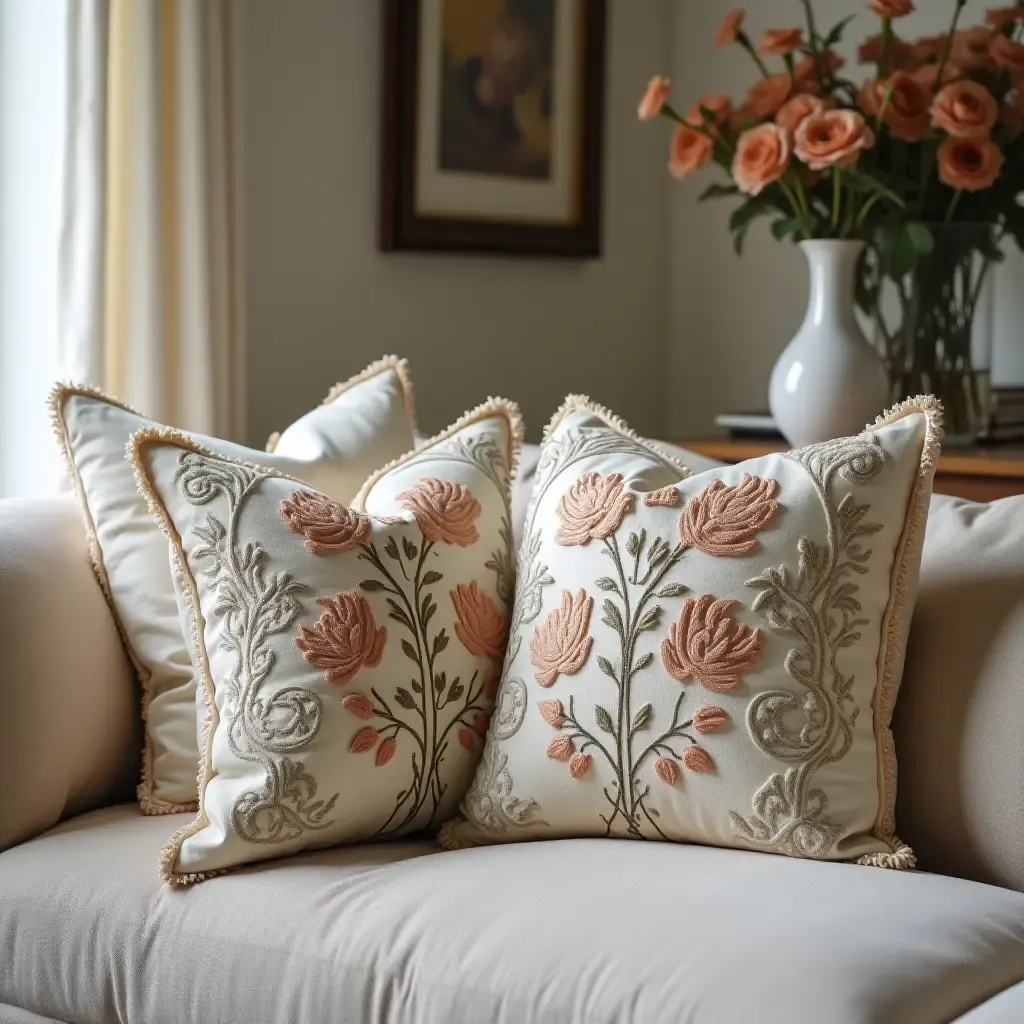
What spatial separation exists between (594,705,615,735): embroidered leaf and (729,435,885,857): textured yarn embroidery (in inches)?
5.2

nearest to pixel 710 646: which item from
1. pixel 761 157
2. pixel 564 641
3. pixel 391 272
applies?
pixel 564 641

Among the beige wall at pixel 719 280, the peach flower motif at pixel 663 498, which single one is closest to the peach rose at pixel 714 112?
the beige wall at pixel 719 280

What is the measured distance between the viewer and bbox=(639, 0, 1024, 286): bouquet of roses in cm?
226

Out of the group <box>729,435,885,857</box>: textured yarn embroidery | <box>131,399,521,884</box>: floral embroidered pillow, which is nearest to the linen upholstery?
<box>729,435,885,857</box>: textured yarn embroidery

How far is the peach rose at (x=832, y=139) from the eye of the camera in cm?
222

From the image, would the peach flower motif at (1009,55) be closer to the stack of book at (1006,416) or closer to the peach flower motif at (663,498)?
the stack of book at (1006,416)

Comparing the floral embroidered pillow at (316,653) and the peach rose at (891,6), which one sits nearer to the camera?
the floral embroidered pillow at (316,653)

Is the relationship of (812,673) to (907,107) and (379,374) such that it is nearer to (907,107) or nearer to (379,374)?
(379,374)

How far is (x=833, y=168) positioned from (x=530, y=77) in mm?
785

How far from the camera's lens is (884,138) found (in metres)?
2.45

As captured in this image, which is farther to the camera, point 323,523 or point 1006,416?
point 1006,416

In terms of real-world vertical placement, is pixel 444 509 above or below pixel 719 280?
below

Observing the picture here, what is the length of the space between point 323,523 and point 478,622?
20 cm

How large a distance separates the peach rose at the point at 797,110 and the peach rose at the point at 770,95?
0.08 m
